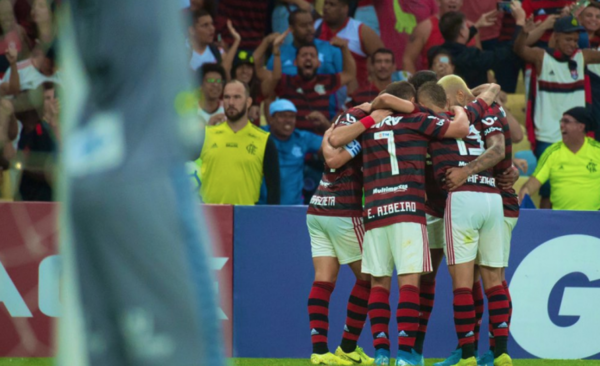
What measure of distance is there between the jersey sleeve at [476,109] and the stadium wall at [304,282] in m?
1.71

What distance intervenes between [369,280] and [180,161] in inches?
239

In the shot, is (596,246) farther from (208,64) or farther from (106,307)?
(106,307)

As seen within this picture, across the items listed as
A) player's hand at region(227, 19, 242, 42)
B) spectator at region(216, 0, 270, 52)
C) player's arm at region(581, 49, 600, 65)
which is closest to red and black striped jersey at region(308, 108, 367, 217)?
player's hand at region(227, 19, 242, 42)

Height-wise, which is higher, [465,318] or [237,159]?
[237,159]

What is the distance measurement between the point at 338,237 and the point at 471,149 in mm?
1248

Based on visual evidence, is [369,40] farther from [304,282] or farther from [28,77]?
[28,77]

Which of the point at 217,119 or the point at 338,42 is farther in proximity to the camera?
the point at 338,42

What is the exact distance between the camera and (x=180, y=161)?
4.54ft

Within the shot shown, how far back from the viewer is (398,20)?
37.3 ft

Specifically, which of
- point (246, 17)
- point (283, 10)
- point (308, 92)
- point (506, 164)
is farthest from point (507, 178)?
point (246, 17)

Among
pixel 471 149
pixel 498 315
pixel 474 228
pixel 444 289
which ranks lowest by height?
pixel 444 289

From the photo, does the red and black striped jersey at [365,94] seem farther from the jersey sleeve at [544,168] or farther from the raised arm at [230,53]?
the jersey sleeve at [544,168]

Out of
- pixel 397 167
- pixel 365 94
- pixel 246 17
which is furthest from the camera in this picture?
pixel 246 17

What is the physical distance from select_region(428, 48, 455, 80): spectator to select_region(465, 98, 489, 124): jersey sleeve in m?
2.76
